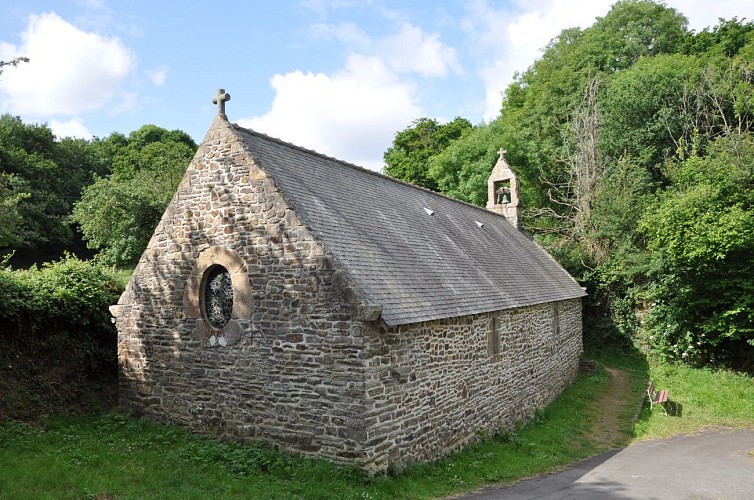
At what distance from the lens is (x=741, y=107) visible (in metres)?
26.1

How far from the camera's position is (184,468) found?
8.40m

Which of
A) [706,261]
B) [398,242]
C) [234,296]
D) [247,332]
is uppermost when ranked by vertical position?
[398,242]

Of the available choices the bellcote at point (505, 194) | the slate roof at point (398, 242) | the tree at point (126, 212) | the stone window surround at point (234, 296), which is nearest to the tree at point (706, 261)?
the slate roof at point (398, 242)

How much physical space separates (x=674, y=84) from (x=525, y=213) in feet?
34.1

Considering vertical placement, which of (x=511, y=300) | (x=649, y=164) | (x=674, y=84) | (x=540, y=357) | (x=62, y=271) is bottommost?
(x=540, y=357)

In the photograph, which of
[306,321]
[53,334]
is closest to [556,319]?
[306,321]

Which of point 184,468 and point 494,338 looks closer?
point 184,468

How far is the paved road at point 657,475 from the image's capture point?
29.8 ft

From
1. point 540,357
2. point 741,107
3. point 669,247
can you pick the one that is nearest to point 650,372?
point 669,247

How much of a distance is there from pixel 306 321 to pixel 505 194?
713 inches

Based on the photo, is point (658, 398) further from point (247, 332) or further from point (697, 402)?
point (247, 332)

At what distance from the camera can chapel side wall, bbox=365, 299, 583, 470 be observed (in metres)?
8.59

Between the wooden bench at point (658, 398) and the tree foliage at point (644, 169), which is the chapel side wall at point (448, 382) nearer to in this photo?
the wooden bench at point (658, 398)

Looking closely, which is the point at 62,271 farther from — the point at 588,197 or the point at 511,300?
the point at 588,197
